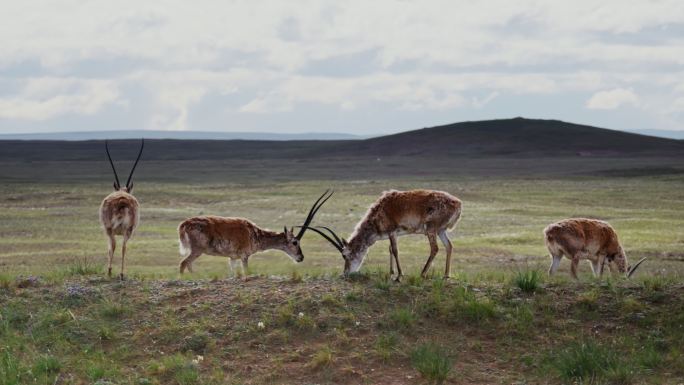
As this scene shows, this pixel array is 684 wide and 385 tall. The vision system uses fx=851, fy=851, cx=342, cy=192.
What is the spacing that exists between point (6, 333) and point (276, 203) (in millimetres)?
35331

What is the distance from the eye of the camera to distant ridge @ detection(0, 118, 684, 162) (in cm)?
11000

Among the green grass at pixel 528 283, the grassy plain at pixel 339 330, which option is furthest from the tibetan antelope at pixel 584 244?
the green grass at pixel 528 283

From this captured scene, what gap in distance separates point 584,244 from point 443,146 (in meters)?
104

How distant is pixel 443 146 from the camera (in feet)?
392

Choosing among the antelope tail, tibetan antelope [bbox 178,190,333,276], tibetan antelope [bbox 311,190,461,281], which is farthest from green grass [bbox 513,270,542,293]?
the antelope tail

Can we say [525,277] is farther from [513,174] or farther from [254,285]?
[513,174]

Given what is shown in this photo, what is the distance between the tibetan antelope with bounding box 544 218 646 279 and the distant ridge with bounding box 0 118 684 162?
3492 inches

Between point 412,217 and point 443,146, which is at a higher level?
point 443,146

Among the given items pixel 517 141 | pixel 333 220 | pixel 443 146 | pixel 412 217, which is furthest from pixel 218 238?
pixel 517 141

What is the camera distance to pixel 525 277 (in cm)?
1170

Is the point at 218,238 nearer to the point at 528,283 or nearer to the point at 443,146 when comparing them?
the point at 528,283

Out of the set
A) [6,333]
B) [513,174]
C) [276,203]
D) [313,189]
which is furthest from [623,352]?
[513,174]

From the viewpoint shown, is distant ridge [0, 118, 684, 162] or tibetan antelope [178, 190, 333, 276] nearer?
tibetan antelope [178, 190, 333, 276]

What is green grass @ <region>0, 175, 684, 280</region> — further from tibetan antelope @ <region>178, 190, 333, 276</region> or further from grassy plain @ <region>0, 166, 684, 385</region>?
grassy plain @ <region>0, 166, 684, 385</region>
